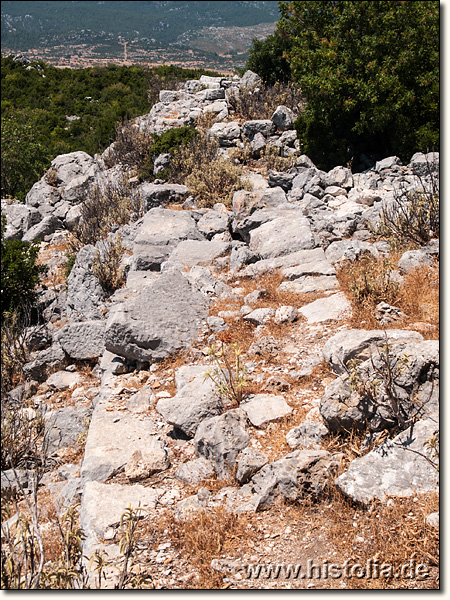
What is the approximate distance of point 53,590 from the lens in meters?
2.53

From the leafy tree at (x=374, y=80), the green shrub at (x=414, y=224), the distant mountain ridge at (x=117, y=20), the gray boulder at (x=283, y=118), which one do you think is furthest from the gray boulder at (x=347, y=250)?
the distant mountain ridge at (x=117, y=20)

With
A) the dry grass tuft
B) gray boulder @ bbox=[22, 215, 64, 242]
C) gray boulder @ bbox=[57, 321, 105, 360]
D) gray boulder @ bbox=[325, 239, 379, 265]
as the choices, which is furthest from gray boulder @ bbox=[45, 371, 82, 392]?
gray boulder @ bbox=[22, 215, 64, 242]

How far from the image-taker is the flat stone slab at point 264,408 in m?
4.32

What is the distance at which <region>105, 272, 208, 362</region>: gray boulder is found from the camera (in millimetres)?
5836

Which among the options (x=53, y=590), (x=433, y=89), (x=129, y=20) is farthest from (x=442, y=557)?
(x=129, y=20)

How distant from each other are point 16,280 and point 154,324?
4769 millimetres

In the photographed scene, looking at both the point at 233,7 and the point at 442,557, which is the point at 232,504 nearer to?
the point at 442,557

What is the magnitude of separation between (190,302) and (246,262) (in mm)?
1577

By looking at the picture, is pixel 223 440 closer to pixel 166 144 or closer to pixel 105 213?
pixel 105 213

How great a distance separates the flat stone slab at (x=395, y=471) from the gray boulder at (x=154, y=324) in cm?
307

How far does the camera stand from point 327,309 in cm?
587

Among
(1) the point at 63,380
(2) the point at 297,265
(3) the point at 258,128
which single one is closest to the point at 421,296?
(2) the point at 297,265

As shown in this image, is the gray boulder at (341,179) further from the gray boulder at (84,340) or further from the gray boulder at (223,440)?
the gray boulder at (223,440)

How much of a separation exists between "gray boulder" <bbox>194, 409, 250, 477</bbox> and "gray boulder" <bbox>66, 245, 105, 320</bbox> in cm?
439
